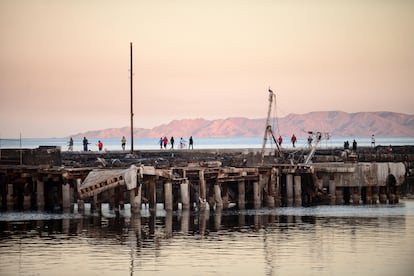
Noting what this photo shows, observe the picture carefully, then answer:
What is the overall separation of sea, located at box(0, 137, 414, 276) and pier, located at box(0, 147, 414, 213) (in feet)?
4.24

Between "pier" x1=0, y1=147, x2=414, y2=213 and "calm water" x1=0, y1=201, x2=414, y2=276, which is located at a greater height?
"pier" x1=0, y1=147, x2=414, y2=213

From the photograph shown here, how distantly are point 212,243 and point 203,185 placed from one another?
12.7 metres

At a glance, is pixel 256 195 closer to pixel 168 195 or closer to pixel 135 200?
pixel 168 195

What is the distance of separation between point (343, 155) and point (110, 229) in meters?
30.7

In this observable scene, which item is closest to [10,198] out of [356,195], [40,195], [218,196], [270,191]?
[40,195]

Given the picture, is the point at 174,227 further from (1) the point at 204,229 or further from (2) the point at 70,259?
(2) the point at 70,259

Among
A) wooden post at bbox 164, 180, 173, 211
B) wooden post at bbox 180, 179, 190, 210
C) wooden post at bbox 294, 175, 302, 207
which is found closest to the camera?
wooden post at bbox 164, 180, 173, 211

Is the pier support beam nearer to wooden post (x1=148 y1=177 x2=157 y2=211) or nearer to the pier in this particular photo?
the pier

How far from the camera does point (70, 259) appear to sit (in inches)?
1785

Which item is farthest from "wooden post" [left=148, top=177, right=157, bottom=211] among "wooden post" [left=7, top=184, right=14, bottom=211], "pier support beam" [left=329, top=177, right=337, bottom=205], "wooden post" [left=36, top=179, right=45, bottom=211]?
"pier support beam" [left=329, top=177, right=337, bottom=205]

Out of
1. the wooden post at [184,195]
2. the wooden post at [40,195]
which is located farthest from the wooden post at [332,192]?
the wooden post at [40,195]

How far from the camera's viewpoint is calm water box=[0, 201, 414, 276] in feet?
143

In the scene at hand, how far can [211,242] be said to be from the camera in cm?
5031

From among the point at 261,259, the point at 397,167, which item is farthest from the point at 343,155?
the point at 261,259
